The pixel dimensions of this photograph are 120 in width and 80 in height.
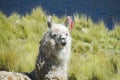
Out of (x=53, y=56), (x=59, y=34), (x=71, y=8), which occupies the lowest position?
(x=53, y=56)

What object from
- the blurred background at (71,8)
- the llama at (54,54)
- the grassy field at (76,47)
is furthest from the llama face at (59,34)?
the blurred background at (71,8)

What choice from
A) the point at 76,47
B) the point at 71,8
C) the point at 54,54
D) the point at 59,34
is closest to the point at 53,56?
the point at 54,54

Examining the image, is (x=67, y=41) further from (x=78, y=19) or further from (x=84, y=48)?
(x=78, y=19)

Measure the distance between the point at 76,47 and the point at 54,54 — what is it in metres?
4.41

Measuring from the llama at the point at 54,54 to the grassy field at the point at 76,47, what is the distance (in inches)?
70.5

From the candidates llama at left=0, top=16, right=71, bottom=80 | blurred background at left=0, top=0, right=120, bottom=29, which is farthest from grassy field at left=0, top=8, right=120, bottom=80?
blurred background at left=0, top=0, right=120, bottom=29

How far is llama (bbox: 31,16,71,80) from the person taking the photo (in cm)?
411

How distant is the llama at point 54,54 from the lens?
13.5 ft

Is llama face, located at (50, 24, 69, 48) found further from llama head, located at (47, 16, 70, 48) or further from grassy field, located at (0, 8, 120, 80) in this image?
grassy field, located at (0, 8, 120, 80)

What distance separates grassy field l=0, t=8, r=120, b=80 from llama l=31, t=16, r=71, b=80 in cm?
179

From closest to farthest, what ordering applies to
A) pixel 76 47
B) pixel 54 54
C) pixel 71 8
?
pixel 54 54 < pixel 76 47 < pixel 71 8

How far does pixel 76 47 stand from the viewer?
8.52 meters

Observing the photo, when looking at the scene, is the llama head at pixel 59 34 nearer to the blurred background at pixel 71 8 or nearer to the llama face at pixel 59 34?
the llama face at pixel 59 34

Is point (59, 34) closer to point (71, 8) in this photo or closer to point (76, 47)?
point (76, 47)
